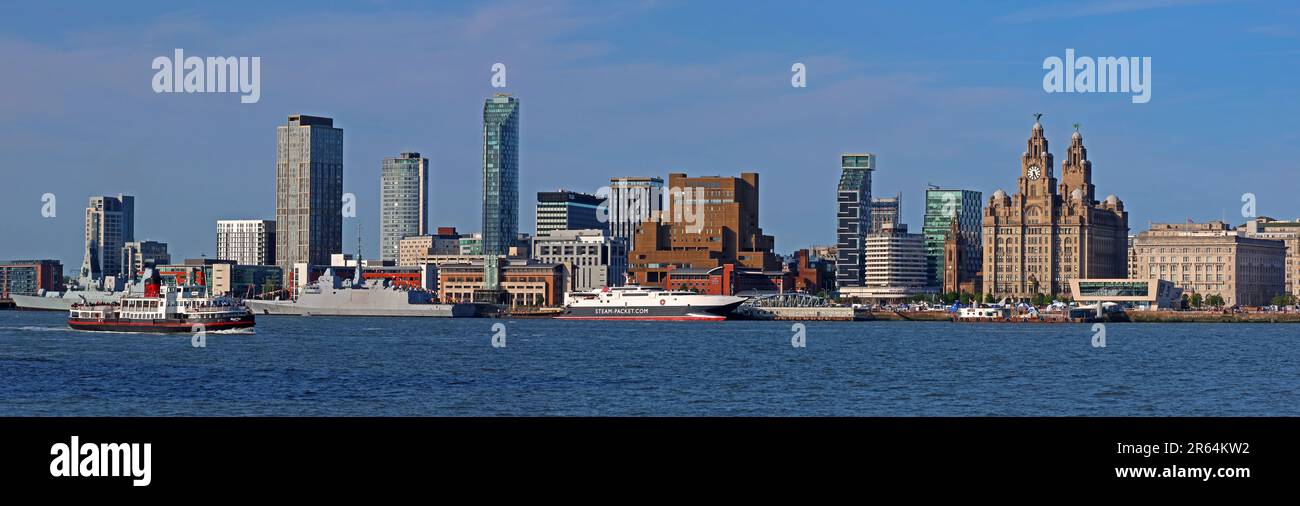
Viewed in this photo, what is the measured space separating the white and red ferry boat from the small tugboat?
7465 centimetres

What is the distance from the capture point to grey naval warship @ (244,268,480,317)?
185 metres

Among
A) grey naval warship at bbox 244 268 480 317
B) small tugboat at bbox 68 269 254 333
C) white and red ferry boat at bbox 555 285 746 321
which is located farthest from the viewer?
grey naval warship at bbox 244 268 480 317

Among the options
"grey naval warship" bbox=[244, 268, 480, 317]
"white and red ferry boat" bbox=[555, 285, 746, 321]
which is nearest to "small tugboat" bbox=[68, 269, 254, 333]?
"white and red ferry boat" bbox=[555, 285, 746, 321]

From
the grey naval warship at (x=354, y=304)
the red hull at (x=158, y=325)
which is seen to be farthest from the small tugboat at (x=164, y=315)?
the grey naval warship at (x=354, y=304)

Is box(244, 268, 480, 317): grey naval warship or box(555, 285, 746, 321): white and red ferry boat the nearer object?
box(555, 285, 746, 321): white and red ferry boat

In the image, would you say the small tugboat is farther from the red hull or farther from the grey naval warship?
the grey naval warship
